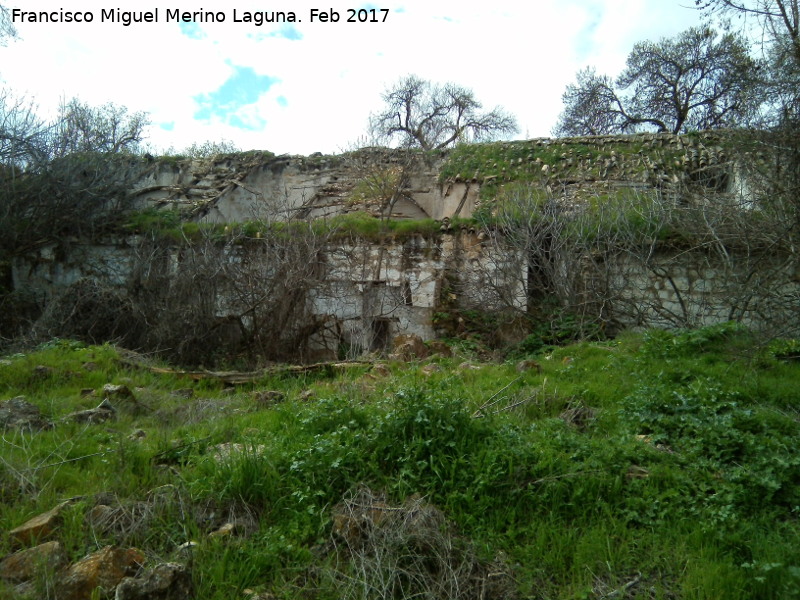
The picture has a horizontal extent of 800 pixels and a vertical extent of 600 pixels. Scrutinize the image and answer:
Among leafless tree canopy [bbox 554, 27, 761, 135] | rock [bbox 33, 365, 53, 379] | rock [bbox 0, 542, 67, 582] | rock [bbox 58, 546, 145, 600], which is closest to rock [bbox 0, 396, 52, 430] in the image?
rock [bbox 33, 365, 53, 379]

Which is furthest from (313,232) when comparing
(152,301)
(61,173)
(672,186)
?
(672,186)

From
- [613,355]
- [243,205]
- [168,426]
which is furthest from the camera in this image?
[243,205]

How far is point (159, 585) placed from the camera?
2869 millimetres

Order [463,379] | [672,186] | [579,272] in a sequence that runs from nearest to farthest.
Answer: [463,379]
[579,272]
[672,186]

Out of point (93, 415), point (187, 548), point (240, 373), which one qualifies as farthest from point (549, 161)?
point (187, 548)

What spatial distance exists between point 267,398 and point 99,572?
274 centimetres

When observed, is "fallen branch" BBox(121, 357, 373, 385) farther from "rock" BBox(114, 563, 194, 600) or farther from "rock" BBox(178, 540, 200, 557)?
"rock" BBox(114, 563, 194, 600)

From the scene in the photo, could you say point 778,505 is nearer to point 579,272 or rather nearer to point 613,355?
point 613,355

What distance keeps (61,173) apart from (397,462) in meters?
9.44

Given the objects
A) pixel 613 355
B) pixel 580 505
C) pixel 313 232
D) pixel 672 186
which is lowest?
pixel 580 505

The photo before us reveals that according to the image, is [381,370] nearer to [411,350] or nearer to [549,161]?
[411,350]

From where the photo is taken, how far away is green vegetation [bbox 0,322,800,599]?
318 centimetres

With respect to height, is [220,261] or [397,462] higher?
[220,261]

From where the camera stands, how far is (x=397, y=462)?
383cm
